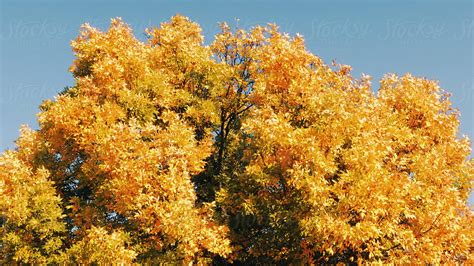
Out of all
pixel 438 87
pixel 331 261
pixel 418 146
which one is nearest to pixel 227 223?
pixel 331 261

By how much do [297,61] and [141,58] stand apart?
10.9 metres

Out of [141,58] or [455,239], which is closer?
[455,239]

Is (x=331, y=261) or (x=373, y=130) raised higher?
(x=373, y=130)

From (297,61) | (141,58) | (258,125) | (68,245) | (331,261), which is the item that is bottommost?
(331,261)

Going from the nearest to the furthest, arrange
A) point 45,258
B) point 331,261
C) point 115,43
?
point 45,258 < point 331,261 < point 115,43

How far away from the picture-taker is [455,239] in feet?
84.4

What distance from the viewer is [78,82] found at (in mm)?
30766

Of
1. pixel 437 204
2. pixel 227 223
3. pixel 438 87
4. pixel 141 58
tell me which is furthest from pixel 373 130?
pixel 141 58

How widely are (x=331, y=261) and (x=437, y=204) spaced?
6.36 m

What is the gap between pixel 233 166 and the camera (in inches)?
1277

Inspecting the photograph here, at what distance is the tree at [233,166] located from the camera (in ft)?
74.2

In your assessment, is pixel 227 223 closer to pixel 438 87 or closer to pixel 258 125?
pixel 258 125

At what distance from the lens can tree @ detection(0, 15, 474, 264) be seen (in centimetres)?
2261

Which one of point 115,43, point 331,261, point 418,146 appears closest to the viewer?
point 331,261
